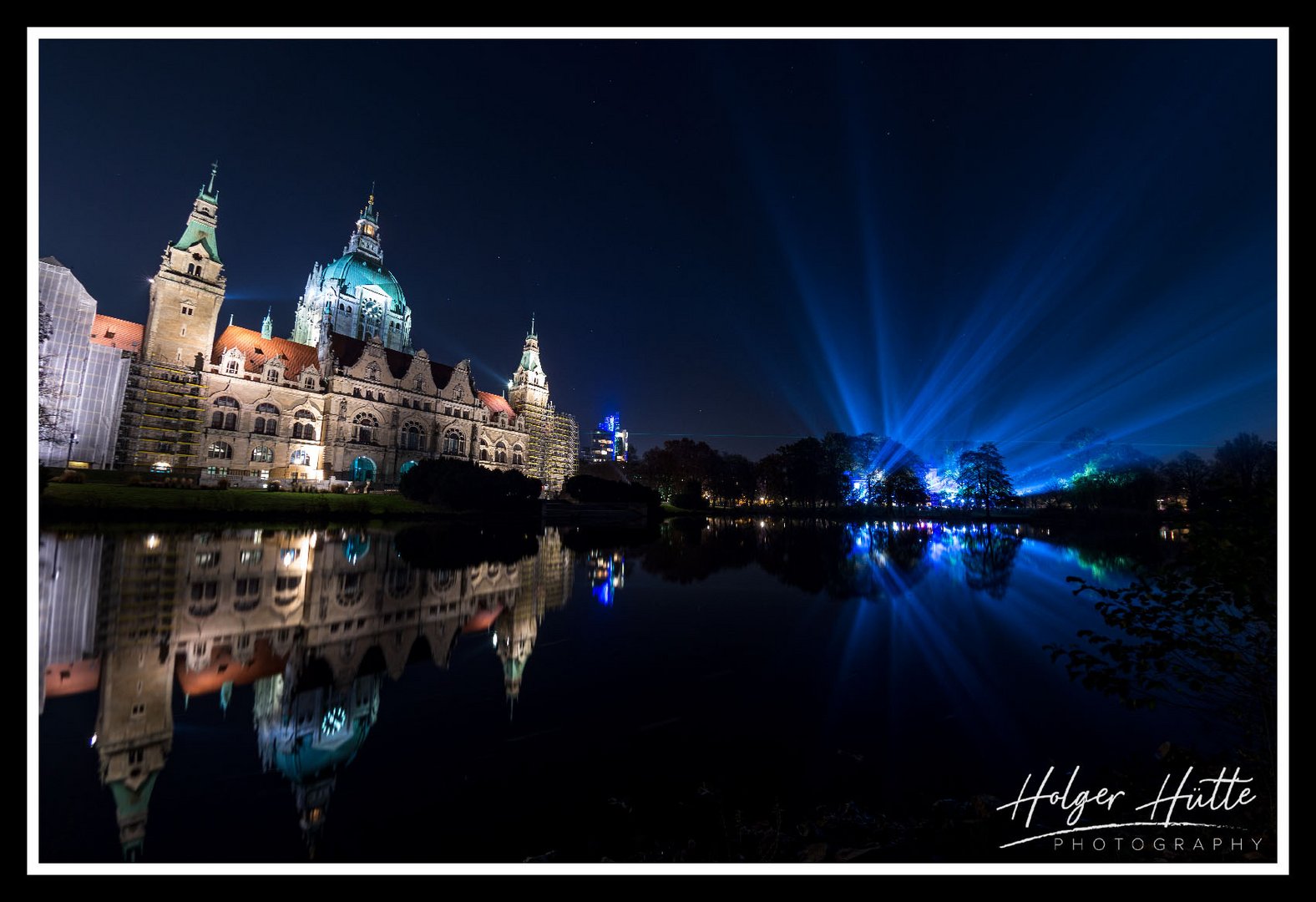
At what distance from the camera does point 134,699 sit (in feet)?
17.1

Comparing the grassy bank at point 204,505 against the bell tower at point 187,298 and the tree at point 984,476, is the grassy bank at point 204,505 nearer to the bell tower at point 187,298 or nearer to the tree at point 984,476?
the bell tower at point 187,298

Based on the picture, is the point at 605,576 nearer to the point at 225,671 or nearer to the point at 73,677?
the point at 225,671

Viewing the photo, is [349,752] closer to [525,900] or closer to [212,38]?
[525,900]

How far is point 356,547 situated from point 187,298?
52.7m

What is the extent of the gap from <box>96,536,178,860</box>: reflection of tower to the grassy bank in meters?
23.5

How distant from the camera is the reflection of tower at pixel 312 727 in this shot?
3.68 metres

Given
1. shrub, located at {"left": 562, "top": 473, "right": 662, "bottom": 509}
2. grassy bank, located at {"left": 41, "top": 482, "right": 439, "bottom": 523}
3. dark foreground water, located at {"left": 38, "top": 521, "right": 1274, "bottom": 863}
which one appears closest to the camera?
dark foreground water, located at {"left": 38, "top": 521, "right": 1274, "bottom": 863}

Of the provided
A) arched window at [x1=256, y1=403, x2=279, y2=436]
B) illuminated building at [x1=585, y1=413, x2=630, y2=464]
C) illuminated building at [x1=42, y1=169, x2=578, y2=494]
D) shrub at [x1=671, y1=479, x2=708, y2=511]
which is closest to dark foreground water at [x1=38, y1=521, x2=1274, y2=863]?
illuminated building at [x1=42, y1=169, x2=578, y2=494]

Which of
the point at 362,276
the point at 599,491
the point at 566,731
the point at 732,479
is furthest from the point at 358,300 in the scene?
the point at 566,731

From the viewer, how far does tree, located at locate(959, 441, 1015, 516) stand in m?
81.3

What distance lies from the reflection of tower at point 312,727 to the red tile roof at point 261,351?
63.0 m

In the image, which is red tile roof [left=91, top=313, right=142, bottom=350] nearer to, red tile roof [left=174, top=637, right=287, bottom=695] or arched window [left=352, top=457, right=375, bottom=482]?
arched window [left=352, top=457, right=375, bottom=482]

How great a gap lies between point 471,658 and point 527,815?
12.6 ft

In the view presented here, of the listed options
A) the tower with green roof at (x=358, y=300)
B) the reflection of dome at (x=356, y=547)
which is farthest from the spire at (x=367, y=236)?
the reflection of dome at (x=356, y=547)
